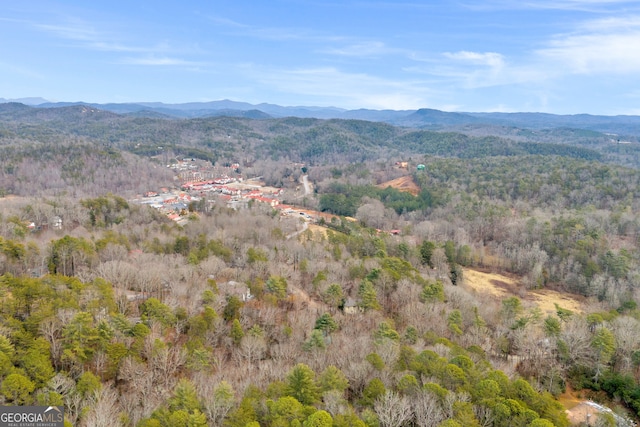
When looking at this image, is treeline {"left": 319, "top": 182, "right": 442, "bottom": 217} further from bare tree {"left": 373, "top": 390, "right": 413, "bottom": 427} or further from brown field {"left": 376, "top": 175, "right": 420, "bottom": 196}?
bare tree {"left": 373, "top": 390, "right": 413, "bottom": 427}

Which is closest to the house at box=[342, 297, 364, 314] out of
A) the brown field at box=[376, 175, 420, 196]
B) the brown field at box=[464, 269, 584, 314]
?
the brown field at box=[464, 269, 584, 314]

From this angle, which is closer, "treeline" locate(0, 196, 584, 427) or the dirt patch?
"treeline" locate(0, 196, 584, 427)

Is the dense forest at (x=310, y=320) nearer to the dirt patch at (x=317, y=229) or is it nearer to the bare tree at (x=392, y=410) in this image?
the bare tree at (x=392, y=410)

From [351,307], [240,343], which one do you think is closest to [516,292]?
[351,307]

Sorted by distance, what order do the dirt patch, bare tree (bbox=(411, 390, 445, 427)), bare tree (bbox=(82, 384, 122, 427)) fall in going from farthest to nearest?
the dirt patch, bare tree (bbox=(411, 390, 445, 427)), bare tree (bbox=(82, 384, 122, 427))

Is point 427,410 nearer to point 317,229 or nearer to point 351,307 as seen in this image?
point 351,307

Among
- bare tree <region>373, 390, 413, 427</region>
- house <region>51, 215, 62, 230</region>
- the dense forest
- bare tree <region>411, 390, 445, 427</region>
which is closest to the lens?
bare tree <region>373, 390, 413, 427</region>

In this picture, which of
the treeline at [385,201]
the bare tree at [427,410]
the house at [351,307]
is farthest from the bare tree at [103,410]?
the treeline at [385,201]
